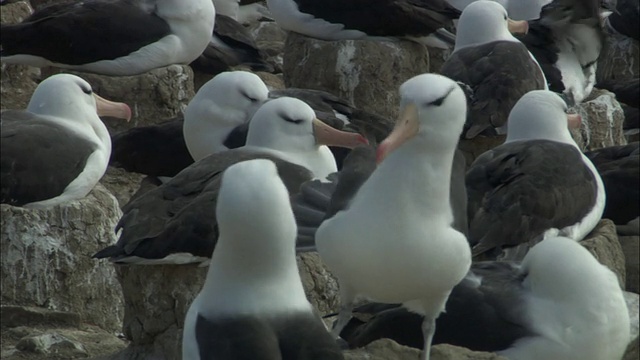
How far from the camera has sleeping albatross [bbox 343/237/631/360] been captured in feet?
25.2

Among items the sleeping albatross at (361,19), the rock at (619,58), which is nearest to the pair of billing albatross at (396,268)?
the sleeping albatross at (361,19)

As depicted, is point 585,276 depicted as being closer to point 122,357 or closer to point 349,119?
point 122,357

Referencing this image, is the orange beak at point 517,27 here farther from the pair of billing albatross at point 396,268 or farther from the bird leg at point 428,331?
the bird leg at point 428,331

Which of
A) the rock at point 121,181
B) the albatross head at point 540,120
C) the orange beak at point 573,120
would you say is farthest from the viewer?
the rock at point 121,181

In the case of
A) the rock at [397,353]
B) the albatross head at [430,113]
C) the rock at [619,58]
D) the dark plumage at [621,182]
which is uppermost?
the albatross head at [430,113]

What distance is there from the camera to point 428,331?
7199 mm

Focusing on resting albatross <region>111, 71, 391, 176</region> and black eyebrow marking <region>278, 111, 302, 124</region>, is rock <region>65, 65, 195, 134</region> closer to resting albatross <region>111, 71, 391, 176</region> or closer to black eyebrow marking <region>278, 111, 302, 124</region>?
resting albatross <region>111, 71, 391, 176</region>

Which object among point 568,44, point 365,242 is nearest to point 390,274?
point 365,242

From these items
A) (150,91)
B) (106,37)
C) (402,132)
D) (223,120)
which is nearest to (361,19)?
(150,91)

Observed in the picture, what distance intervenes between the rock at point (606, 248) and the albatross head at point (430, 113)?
2099 millimetres

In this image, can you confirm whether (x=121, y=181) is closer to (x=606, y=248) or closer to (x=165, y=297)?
(x=165, y=297)

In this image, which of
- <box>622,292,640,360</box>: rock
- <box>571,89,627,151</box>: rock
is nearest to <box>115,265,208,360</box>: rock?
<box>622,292,640,360</box>: rock

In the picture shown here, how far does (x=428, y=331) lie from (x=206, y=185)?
2.15 m

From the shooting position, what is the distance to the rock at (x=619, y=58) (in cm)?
1638
